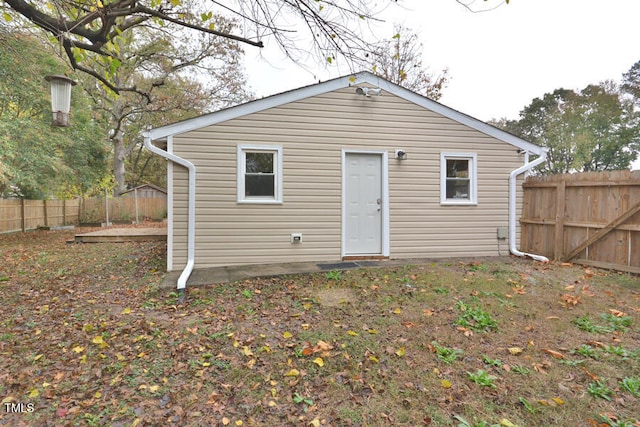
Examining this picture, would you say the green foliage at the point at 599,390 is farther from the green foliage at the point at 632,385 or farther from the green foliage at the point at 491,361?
the green foliage at the point at 491,361

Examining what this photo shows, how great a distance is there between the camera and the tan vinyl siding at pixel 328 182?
551 cm

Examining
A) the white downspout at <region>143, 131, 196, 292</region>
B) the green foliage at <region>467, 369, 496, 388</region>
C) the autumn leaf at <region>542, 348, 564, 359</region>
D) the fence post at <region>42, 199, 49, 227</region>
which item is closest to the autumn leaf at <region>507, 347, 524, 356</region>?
the autumn leaf at <region>542, 348, 564, 359</region>

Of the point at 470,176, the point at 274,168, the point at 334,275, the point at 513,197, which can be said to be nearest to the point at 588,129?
the point at 513,197

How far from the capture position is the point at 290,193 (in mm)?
5785

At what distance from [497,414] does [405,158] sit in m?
4.86

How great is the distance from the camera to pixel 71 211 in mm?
14977

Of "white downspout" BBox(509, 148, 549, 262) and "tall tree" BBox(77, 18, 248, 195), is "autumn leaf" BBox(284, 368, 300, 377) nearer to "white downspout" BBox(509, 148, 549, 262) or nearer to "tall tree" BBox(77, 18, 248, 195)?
"white downspout" BBox(509, 148, 549, 262)

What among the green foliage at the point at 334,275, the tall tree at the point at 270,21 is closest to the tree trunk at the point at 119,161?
the tall tree at the point at 270,21

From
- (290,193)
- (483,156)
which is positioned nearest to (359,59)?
(290,193)

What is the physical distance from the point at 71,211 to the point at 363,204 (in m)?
15.5

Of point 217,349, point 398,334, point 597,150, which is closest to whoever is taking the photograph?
point 217,349

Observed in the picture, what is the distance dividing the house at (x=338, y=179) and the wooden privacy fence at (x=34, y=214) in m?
10.2

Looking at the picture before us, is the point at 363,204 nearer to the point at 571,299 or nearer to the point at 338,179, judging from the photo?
the point at 338,179

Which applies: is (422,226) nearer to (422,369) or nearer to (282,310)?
(282,310)
